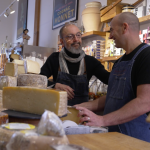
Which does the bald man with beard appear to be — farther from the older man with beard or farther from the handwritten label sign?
the handwritten label sign

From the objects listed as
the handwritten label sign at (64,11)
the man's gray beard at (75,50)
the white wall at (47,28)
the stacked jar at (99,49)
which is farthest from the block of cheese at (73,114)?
the white wall at (47,28)

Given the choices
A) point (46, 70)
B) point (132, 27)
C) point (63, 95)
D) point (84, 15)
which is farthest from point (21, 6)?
point (63, 95)

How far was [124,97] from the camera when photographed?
160cm

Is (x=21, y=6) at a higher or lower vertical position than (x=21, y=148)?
higher

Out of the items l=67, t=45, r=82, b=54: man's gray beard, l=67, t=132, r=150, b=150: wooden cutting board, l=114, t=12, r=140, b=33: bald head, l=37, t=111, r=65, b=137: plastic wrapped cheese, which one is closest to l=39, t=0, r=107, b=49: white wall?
l=67, t=45, r=82, b=54: man's gray beard

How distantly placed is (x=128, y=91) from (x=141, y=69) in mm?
201

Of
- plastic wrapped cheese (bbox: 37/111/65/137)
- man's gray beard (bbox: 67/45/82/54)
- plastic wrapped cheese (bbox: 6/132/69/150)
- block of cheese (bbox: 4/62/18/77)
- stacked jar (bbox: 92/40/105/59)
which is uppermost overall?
stacked jar (bbox: 92/40/105/59)

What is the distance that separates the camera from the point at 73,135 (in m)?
0.93

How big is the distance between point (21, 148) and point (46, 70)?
1.97 metres

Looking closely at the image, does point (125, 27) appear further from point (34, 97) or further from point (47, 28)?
point (47, 28)

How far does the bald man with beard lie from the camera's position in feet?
4.44

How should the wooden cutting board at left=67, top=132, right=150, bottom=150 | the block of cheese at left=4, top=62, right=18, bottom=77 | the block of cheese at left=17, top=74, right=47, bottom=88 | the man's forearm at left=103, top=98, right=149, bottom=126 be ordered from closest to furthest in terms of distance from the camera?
the wooden cutting board at left=67, top=132, right=150, bottom=150
the block of cheese at left=17, top=74, right=47, bottom=88
the man's forearm at left=103, top=98, right=149, bottom=126
the block of cheese at left=4, top=62, right=18, bottom=77

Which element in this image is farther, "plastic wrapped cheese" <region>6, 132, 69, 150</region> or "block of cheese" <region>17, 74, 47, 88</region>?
"block of cheese" <region>17, 74, 47, 88</region>

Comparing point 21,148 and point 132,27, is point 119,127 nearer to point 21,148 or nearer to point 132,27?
point 132,27
